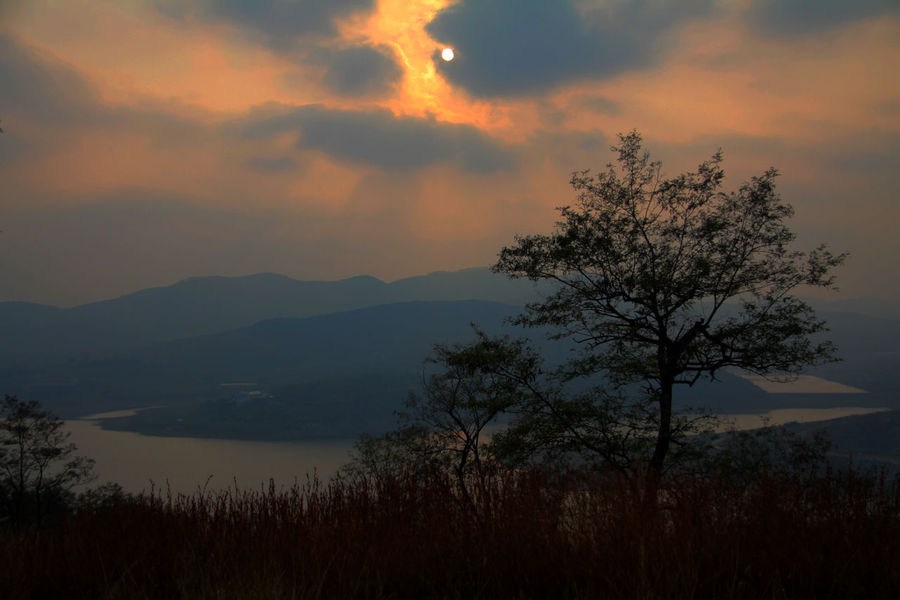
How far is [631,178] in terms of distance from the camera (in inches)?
738

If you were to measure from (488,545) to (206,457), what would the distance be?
160 m

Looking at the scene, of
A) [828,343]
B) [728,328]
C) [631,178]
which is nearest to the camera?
[828,343]

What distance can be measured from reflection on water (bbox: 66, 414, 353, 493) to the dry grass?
95.0m

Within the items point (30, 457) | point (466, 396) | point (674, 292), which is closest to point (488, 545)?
point (674, 292)

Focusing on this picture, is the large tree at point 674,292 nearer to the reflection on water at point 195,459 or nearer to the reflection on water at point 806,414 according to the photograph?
the reflection on water at point 195,459

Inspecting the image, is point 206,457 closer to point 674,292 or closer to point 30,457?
point 30,457

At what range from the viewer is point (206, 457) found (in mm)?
147375

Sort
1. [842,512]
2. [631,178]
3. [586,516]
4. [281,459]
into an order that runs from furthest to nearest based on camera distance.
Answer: [281,459] < [631,178] < [842,512] < [586,516]

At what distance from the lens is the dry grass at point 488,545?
505cm

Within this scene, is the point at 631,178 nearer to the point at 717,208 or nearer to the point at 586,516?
the point at 717,208

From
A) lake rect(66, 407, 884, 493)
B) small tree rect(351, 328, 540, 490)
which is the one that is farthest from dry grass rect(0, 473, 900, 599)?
lake rect(66, 407, 884, 493)

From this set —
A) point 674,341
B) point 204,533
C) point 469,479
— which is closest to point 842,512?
point 469,479

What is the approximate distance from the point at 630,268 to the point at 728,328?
11.4 feet

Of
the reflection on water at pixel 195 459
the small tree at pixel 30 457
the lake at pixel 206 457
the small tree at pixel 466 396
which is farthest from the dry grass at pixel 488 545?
the reflection on water at pixel 195 459
